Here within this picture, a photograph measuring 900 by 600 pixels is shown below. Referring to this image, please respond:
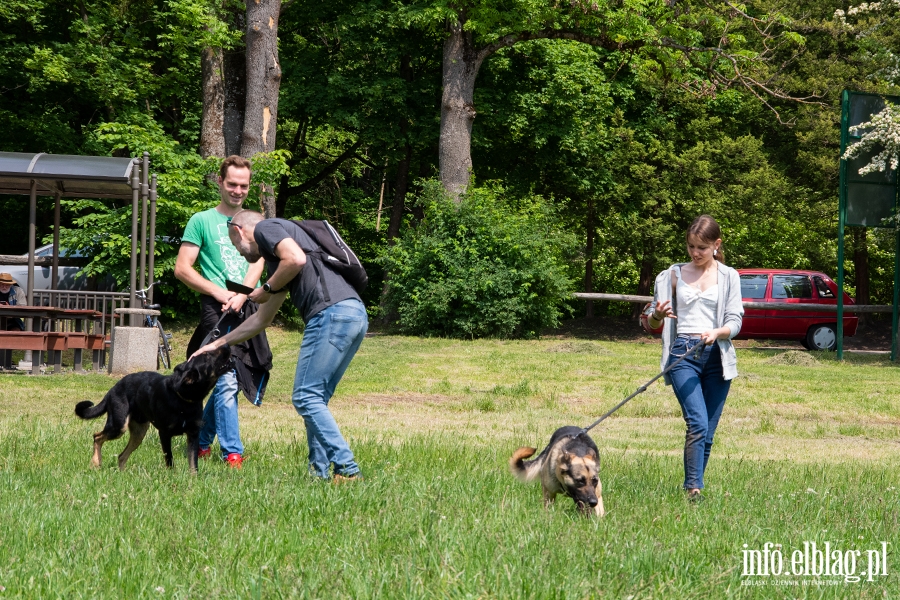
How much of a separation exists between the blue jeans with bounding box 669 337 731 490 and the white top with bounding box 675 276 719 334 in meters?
0.11

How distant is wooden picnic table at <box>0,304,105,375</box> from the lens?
44.2 ft

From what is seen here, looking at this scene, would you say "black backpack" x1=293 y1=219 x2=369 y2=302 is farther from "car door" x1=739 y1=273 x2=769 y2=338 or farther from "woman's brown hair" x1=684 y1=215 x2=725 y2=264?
"car door" x1=739 y1=273 x2=769 y2=338

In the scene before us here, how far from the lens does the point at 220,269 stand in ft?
21.8

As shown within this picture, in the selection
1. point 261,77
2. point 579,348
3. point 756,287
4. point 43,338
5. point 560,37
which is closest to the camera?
point 43,338

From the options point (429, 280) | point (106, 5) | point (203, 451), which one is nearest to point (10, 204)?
point (106, 5)

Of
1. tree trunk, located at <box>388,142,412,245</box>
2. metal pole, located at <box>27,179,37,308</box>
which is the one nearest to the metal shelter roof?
metal pole, located at <box>27,179,37,308</box>

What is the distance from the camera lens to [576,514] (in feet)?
16.9

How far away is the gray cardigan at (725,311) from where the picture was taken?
6.14 m

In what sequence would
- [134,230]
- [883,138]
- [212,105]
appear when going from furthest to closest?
[212,105]
[883,138]
[134,230]

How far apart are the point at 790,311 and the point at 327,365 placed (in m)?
22.3

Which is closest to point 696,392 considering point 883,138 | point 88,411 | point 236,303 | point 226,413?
point 236,303

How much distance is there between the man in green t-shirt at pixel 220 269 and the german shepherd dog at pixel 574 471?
2.25m

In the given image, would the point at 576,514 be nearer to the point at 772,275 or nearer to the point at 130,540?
the point at 130,540

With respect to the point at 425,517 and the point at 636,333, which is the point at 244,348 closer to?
the point at 425,517
